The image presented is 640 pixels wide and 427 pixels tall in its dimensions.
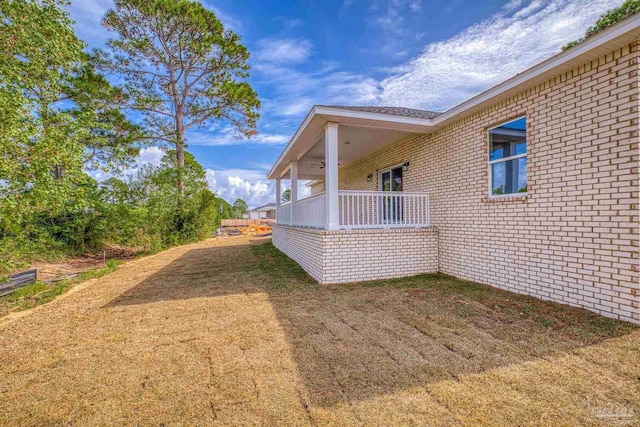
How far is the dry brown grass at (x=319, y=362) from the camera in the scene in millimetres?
1924

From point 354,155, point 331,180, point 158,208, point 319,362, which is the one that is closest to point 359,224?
point 331,180

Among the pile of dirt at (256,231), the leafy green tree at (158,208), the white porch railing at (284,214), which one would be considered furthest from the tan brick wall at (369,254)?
the pile of dirt at (256,231)

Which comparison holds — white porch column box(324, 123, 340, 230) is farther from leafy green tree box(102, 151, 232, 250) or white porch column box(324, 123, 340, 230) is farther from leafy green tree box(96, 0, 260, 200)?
leafy green tree box(96, 0, 260, 200)

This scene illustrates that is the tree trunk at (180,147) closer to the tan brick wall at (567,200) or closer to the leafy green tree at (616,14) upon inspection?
the tan brick wall at (567,200)

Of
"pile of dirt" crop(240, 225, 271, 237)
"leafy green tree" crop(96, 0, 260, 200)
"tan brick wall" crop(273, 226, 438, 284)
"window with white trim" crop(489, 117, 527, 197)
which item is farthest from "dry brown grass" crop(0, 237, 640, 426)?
"pile of dirt" crop(240, 225, 271, 237)

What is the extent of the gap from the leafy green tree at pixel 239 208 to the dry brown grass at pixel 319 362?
49864 mm

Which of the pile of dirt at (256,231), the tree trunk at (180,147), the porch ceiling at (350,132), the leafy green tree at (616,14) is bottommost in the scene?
the pile of dirt at (256,231)

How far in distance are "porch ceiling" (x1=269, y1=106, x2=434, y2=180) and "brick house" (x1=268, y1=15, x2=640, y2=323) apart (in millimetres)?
43

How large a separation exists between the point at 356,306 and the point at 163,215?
1223cm

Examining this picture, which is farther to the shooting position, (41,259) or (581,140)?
(41,259)

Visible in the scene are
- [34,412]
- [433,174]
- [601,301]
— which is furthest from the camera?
[433,174]

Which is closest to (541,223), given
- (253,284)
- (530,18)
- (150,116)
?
(253,284)

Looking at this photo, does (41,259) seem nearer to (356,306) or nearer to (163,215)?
(163,215)

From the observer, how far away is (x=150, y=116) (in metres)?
15.2
